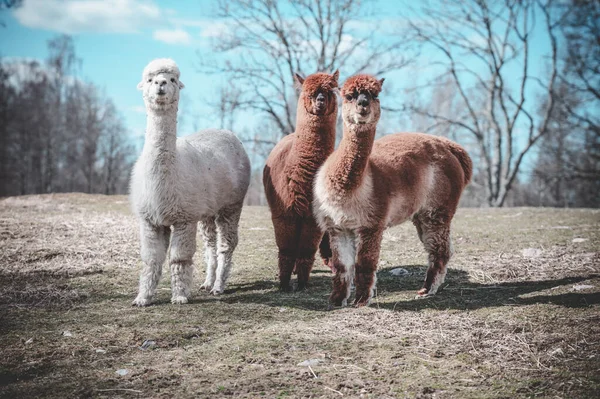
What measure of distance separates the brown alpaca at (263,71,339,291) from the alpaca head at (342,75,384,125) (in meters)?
1.00

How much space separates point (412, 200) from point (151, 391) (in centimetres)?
330

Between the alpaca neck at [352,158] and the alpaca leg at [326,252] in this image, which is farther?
the alpaca leg at [326,252]

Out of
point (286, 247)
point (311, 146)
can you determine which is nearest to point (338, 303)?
point (286, 247)

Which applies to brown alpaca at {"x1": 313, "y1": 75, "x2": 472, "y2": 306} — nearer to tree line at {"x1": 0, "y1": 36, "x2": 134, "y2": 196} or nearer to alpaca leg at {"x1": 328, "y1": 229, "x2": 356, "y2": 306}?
alpaca leg at {"x1": 328, "y1": 229, "x2": 356, "y2": 306}

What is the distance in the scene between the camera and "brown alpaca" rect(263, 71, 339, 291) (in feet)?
19.3

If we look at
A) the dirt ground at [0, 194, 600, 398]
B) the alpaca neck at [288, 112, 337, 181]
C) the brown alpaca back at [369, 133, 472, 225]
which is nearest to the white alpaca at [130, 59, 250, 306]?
the dirt ground at [0, 194, 600, 398]

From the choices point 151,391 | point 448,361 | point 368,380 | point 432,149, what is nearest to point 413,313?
point 448,361

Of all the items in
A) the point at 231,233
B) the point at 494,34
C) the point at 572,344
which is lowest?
the point at 572,344

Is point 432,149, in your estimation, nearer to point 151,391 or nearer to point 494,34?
point 151,391

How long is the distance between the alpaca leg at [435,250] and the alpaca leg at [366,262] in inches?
34.6

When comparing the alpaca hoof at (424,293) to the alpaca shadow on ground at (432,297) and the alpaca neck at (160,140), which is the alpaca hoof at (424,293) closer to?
the alpaca shadow on ground at (432,297)

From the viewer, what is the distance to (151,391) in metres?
3.30

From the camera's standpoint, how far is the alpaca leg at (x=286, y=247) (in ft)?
20.0

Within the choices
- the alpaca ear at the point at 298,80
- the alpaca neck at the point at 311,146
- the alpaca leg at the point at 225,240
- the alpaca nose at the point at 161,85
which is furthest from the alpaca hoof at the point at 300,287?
the alpaca nose at the point at 161,85
